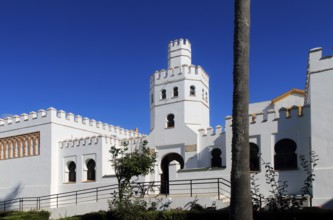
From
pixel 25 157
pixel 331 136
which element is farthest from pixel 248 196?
pixel 25 157

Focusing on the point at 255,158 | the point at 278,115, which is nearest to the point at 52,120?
the point at 255,158

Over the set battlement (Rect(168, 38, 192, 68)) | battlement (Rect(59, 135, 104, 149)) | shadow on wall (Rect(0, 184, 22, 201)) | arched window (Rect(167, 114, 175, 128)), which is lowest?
shadow on wall (Rect(0, 184, 22, 201))

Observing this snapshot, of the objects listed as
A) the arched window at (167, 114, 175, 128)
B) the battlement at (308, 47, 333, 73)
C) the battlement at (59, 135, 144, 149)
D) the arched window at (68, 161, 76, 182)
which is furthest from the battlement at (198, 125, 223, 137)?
the arched window at (68, 161, 76, 182)

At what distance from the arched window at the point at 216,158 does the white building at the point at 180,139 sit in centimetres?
6

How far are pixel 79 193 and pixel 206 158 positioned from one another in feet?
32.2

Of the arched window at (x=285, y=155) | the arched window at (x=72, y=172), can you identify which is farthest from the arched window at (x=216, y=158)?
the arched window at (x=72, y=172)

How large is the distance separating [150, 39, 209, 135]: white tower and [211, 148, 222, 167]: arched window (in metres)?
2.33

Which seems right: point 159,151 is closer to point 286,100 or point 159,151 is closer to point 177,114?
point 177,114

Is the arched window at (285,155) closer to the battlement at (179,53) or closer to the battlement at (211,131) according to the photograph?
the battlement at (211,131)

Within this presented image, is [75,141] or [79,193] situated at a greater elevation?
[75,141]

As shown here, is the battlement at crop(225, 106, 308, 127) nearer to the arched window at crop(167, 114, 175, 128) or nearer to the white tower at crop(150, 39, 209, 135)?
the white tower at crop(150, 39, 209, 135)

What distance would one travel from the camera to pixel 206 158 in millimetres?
23531

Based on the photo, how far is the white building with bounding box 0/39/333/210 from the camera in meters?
18.0

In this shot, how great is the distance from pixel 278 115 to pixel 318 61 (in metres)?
3.63
